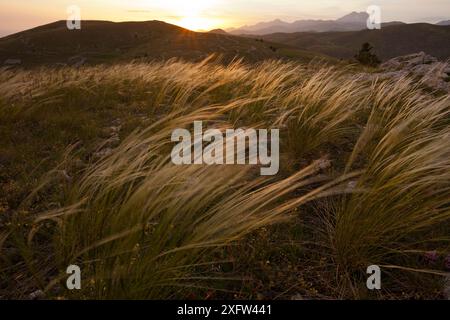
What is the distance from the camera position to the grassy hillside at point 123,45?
59.2 m

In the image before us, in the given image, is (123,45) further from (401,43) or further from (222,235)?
(401,43)

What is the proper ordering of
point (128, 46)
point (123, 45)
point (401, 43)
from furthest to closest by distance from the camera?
point (401, 43) < point (123, 45) < point (128, 46)

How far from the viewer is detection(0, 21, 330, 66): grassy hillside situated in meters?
59.2

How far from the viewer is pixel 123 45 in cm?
7506

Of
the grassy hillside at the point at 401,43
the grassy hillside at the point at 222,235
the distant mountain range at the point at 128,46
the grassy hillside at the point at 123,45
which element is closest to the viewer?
the grassy hillside at the point at 222,235

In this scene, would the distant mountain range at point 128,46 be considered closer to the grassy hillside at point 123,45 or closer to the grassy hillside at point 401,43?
the grassy hillside at point 123,45

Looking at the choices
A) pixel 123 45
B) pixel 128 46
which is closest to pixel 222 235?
pixel 128 46

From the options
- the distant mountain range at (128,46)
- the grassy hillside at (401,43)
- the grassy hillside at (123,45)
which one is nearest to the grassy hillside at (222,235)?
the distant mountain range at (128,46)

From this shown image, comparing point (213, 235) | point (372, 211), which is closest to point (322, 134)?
point (372, 211)

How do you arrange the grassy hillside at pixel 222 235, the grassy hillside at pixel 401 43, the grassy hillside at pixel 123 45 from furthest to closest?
the grassy hillside at pixel 401 43
the grassy hillside at pixel 123 45
the grassy hillside at pixel 222 235

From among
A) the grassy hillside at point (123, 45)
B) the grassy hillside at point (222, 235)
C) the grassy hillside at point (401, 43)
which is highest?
the grassy hillside at point (401, 43)

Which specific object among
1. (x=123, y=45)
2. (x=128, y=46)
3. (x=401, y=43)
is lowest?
(x=128, y=46)

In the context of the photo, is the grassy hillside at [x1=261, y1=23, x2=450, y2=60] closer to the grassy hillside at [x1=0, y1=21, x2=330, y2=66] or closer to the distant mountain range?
the distant mountain range

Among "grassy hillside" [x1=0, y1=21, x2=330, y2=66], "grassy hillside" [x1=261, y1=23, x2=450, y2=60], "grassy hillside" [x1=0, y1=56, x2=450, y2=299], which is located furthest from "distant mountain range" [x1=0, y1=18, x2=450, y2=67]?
"grassy hillside" [x1=261, y1=23, x2=450, y2=60]
